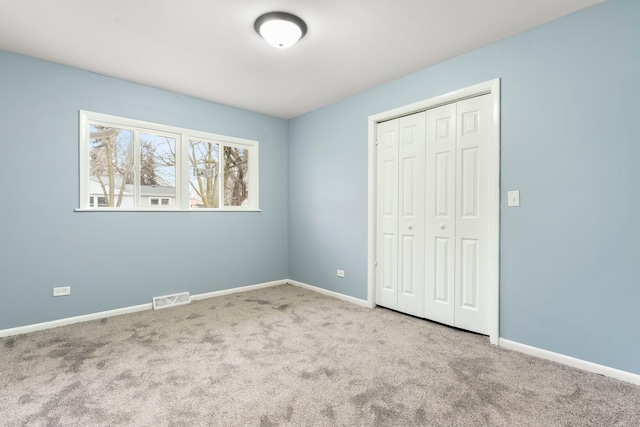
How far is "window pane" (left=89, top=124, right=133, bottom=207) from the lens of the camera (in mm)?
3252

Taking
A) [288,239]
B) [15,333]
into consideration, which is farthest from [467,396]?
[15,333]

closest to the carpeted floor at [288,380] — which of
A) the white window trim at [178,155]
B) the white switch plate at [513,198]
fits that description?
the white switch plate at [513,198]

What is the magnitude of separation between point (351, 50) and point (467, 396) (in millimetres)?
2769

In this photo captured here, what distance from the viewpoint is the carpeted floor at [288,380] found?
163cm

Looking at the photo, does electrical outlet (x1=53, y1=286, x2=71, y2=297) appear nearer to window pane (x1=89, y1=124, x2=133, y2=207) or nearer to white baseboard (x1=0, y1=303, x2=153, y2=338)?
white baseboard (x1=0, y1=303, x2=153, y2=338)

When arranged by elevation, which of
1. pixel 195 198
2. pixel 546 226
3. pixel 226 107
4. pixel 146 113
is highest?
pixel 226 107

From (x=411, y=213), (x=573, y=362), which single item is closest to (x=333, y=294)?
(x=411, y=213)

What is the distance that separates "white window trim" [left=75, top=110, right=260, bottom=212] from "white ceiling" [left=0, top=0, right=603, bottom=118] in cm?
48

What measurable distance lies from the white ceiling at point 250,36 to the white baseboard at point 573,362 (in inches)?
97.9

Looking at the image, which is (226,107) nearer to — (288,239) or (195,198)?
(195,198)

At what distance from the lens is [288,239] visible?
15.6ft

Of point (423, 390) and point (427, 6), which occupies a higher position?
point (427, 6)

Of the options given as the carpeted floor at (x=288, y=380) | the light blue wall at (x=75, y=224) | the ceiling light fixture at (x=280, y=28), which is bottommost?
the carpeted floor at (x=288, y=380)

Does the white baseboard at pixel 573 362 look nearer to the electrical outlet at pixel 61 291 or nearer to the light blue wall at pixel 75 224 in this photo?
the light blue wall at pixel 75 224
